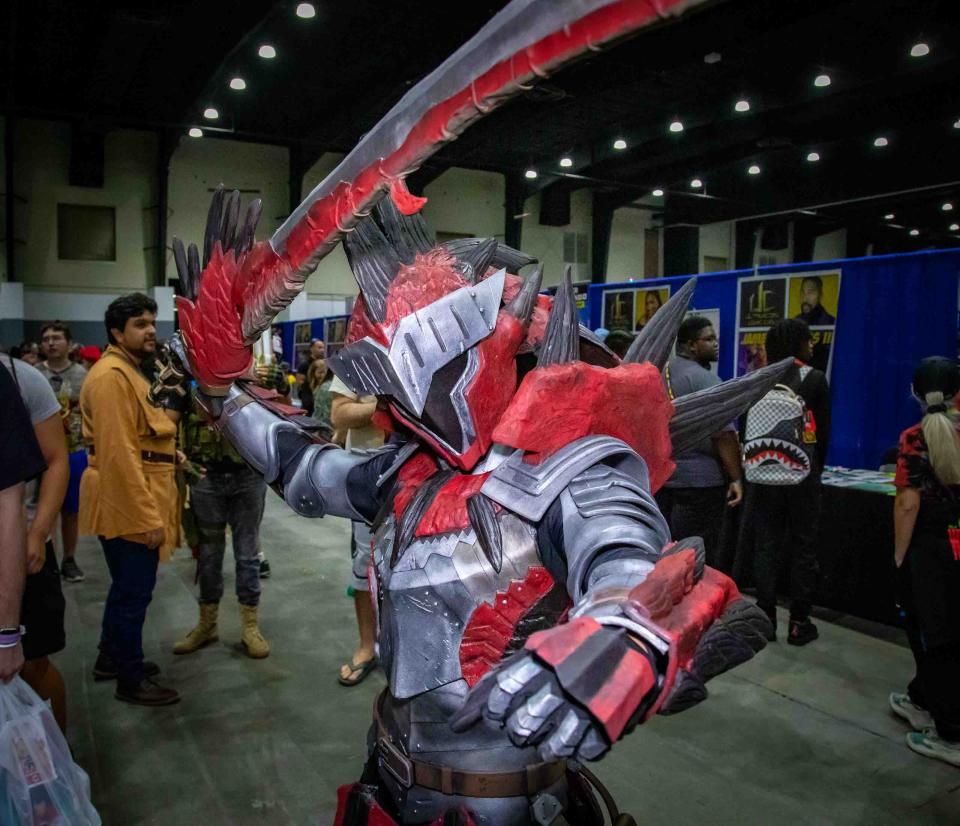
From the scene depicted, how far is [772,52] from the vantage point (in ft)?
27.5

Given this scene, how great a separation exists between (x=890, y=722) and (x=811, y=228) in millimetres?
17342

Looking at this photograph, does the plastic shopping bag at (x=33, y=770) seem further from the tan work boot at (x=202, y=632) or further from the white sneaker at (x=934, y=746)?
the white sneaker at (x=934, y=746)

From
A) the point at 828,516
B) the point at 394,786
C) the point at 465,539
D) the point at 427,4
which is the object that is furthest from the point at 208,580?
the point at 427,4

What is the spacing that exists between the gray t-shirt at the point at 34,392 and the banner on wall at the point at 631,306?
3966mm

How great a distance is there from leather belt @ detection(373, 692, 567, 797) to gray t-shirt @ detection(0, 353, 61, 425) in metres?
→ 1.53

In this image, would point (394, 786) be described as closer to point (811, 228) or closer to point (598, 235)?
point (598, 235)

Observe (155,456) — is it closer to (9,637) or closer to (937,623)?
(9,637)

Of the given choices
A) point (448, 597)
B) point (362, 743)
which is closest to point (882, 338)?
point (362, 743)

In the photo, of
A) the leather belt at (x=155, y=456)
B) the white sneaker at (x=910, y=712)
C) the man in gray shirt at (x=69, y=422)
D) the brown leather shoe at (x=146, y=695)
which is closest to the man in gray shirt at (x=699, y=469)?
the white sneaker at (x=910, y=712)

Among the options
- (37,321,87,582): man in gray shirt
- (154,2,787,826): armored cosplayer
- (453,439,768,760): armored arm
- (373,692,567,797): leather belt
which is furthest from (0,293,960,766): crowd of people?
(37,321,87,582): man in gray shirt

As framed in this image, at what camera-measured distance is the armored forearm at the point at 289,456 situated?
4.97 feet

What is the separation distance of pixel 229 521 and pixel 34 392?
1.45 meters

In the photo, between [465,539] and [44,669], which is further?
[44,669]

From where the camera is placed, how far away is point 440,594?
1164 mm
